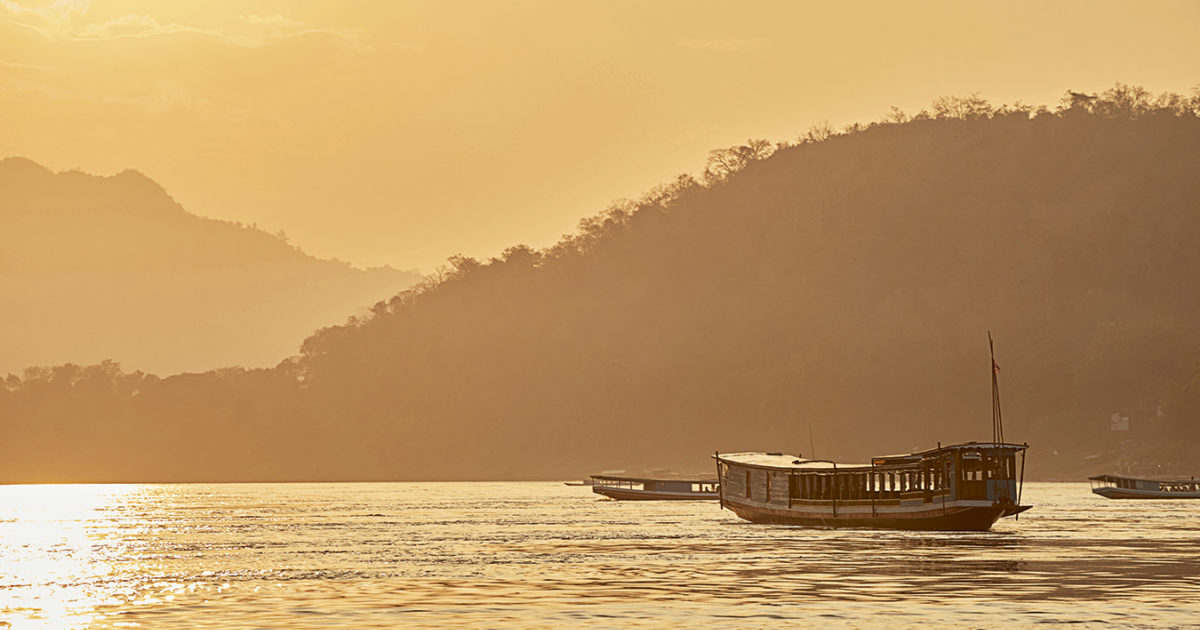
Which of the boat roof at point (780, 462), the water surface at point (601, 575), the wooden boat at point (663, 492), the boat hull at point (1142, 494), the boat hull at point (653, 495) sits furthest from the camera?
the wooden boat at point (663, 492)

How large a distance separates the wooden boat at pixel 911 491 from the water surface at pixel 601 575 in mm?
1581

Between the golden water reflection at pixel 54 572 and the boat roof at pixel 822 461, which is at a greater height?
the boat roof at pixel 822 461

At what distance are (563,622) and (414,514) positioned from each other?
313ft

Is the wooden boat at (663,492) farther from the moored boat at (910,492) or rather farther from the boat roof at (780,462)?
the moored boat at (910,492)

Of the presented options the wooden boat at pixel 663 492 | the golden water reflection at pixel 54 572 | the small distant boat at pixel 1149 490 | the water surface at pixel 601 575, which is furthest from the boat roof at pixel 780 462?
the small distant boat at pixel 1149 490

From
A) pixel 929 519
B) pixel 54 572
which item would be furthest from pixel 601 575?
pixel 929 519

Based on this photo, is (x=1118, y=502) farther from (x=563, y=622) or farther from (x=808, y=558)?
(x=563, y=622)

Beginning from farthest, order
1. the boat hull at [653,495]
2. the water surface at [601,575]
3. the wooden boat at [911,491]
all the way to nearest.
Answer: the boat hull at [653,495] → the wooden boat at [911,491] → the water surface at [601,575]

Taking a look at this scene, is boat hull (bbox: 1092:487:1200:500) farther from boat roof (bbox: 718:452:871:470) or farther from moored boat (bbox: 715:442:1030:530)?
moored boat (bbox: 715:442:1030:530)

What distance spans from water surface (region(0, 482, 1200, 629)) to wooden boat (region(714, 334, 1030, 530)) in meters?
1.58

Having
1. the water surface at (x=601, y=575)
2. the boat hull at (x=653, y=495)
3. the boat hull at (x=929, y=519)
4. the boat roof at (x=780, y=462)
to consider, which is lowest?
the water surface at (x=601, y=575)

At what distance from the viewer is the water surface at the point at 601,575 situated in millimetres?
51969

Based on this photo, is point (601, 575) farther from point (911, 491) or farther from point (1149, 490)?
point (1149, 490)

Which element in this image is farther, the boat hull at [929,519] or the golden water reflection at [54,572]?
the boat hull at [929,519]
